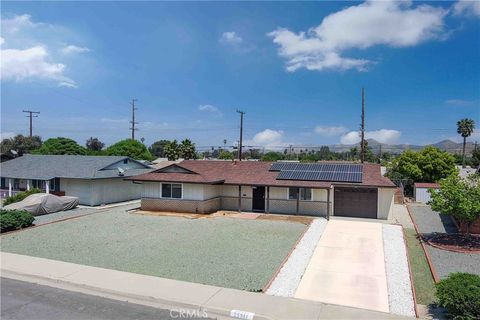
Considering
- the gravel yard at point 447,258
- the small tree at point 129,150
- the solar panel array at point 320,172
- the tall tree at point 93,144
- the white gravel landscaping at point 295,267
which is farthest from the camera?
the tall tree at point 93,144

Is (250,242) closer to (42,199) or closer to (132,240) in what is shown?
(132,240)

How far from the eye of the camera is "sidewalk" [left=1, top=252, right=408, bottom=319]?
31.9ft

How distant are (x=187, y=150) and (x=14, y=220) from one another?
4673 cm

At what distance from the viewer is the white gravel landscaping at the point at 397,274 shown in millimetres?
10445

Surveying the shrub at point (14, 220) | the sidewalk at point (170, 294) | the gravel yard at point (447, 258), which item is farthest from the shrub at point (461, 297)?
the shrub at point (14, 220)

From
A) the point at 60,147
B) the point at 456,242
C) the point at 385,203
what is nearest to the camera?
the point at 456,242

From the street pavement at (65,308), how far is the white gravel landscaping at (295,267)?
9.60ft

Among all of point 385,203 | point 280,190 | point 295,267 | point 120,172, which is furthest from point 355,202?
point 120,172

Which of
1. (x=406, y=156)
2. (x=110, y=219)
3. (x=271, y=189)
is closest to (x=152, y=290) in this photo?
(x=110, y=219)

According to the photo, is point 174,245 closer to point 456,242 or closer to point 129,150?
point 456,242

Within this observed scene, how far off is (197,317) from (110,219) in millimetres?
15716

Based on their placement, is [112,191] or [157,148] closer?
[112,191]

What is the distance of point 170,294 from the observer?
1080cm

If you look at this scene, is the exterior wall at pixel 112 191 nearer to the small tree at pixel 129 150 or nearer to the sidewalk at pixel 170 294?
the sidewalk at pixel 170 294
